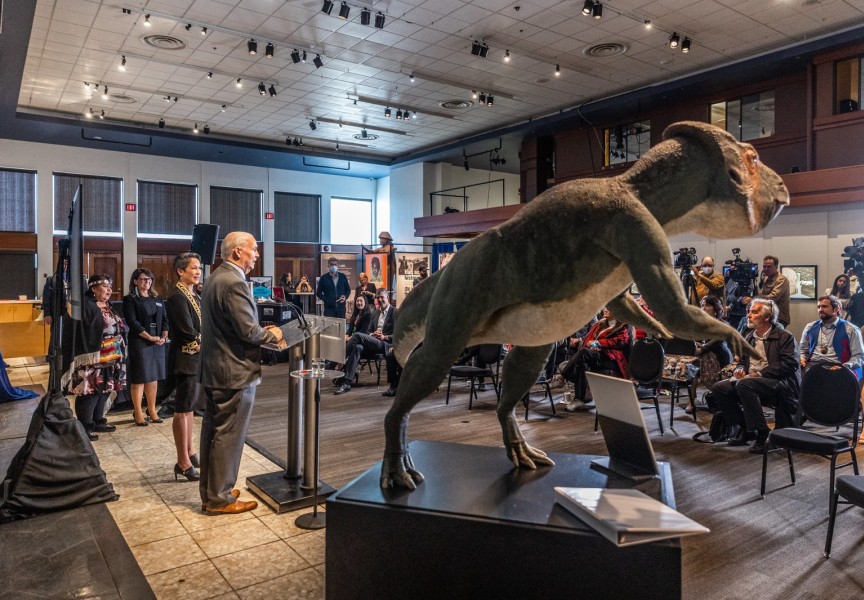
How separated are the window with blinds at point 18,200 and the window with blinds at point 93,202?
1.41 feet

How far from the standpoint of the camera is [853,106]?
8.00m

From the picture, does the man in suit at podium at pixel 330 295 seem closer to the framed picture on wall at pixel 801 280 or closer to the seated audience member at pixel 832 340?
the framed picture on wall at pixel 801 280

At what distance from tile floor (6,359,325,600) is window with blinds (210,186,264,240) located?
35.7 feet

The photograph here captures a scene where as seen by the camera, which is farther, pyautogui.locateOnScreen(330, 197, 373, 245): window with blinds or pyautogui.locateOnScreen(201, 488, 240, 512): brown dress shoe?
pyautogui.locateOnScreen(330, 197, 373, 245): window with blinds

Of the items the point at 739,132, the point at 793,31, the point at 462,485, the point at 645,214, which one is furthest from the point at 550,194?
the point at 739,132

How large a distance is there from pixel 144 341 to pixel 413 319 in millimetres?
4226

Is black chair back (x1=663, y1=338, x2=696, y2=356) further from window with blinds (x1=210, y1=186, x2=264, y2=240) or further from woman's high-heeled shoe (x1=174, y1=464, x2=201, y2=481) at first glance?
window with blinds (x1=210, y1=186, x2=264, y2=240)

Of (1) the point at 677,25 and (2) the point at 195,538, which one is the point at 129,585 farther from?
(1) the point at 677,25

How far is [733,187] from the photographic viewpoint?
1.43 metres

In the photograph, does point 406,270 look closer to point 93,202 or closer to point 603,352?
point 603,352

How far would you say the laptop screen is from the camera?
6.06 feet

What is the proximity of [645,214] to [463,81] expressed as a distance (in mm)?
8914

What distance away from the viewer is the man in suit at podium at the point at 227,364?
10.6 feet

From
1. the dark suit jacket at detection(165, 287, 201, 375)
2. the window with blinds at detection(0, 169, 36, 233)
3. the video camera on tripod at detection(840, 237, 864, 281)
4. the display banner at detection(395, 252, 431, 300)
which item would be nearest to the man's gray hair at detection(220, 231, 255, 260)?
the dark suit jacket at detection(165, 287, 201, 375)
